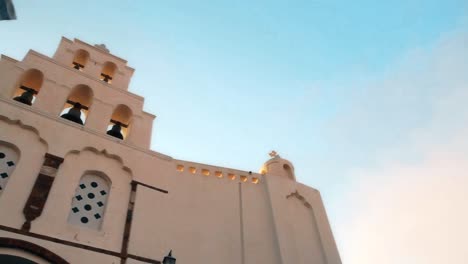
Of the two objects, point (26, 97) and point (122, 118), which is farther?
point (122, 118)

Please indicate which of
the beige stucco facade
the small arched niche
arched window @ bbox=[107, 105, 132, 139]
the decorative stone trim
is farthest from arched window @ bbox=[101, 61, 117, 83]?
the small arched niche

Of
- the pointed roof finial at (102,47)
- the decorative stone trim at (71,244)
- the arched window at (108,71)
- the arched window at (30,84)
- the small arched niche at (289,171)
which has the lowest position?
the decorative stone trim at (71,244)

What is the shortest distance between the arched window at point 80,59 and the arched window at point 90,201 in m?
4.93

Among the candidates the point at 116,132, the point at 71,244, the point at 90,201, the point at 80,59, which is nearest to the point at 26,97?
the point at 116,132

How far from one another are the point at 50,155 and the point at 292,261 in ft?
22.0

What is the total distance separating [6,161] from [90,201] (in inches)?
80.5

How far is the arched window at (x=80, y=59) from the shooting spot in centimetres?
1249

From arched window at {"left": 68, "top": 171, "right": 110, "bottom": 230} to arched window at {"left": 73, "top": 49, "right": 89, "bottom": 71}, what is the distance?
→ 4.93 metres

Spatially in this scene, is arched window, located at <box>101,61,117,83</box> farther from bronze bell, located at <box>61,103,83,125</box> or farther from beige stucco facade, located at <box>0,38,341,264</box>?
bronze bell, located at <box>61,103,83,125</box>

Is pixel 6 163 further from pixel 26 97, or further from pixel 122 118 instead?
pixel 122 118

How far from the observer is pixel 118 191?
929 centimetres

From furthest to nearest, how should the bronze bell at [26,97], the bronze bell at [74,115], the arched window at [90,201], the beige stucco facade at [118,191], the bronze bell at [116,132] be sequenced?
the bronze bell at [116,132] < the bronze bell at [74,115] < the bronze bell at [26,97] < the arched window at [90,201] < the beige stucco facade at [118,191]

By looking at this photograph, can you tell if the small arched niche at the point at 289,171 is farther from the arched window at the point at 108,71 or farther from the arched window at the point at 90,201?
the arched window at the point at 108,71

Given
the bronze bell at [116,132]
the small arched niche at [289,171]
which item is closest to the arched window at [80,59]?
the bronze bell at [116,132]
